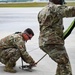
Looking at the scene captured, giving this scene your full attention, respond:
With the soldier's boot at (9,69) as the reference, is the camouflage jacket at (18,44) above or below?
above

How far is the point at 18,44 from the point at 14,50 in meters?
0.17

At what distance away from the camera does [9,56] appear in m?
6.02

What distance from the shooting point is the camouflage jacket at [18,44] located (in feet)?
19.3

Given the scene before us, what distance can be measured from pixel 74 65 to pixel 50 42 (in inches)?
97.5

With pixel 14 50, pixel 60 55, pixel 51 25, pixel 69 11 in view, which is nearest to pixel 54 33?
pixel 51 25

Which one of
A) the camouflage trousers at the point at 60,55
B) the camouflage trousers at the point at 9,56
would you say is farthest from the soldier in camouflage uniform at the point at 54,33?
the camouflage trousers at the point at 9,56

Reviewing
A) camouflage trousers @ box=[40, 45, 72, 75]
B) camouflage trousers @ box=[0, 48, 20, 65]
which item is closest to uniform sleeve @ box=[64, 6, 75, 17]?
camouflage trousers @ box=[40, 45, 72, 75]

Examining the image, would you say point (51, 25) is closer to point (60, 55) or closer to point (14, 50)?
point (60, 55)

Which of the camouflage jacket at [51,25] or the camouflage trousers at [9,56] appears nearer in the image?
the camouflage jacket at [51,25]

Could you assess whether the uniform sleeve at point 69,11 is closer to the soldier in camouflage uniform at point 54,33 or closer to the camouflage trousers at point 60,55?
the soldier in camouflage uniform at point 54,33

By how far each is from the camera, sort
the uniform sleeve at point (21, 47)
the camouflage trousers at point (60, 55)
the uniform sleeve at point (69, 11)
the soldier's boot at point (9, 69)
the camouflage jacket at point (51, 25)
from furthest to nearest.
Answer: the soldier's boot at point (9, 69) → the uniform sleeve at point (21, 47) → the camouflage trousers at point (60, 55) → the camouflage jacket at point (51, 25) → the uniform sleeve at point (69, 11)

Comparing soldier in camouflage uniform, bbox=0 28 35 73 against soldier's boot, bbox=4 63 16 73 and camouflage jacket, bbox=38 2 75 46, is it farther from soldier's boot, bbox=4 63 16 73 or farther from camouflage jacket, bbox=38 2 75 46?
camouflage jacket, bbox=38 2 75 46

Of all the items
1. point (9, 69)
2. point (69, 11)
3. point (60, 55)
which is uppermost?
point (69, 11)

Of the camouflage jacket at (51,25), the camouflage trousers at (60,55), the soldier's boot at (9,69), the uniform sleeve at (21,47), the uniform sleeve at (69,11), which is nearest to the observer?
the uniform sleeve at (69,11)
